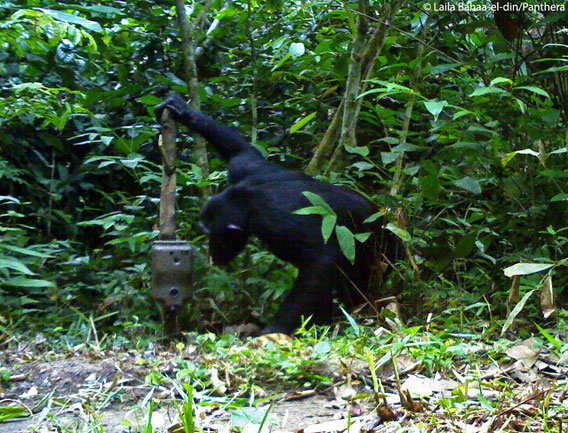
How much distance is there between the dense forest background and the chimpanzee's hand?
0.81 ft

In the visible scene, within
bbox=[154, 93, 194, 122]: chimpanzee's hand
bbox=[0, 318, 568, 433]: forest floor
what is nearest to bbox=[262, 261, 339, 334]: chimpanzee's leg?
bbox=[0, 318, 568, 433]: forest floor

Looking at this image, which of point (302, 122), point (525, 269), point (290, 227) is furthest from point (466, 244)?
point (302, 122)

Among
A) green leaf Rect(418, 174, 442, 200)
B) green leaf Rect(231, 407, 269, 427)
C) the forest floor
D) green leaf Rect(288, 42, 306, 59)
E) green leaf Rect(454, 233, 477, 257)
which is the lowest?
the forest floor

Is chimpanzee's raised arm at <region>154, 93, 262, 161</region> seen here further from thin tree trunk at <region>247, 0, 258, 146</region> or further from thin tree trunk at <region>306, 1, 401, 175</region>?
thin tree trunk at <region>306, 1, 401, 175</region>

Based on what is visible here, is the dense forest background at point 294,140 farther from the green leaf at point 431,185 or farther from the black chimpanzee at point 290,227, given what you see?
the black chimpanzee at point 290,227

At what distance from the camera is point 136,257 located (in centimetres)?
461

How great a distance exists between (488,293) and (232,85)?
9.47 feet

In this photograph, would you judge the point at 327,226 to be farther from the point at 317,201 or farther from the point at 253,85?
the point at 253,85

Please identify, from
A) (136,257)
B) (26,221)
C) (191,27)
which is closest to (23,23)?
(191,27)

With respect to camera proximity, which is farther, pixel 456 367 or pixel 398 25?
pixel 398 25

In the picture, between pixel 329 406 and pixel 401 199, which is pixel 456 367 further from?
pixel 401 199

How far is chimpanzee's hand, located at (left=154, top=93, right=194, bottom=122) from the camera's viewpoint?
13.0ft

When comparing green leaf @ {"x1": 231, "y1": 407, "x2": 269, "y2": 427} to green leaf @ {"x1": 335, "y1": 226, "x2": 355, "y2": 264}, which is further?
green leaf @ {"x1": 335, "y1": 226, "x2": 355, "y2": 264}

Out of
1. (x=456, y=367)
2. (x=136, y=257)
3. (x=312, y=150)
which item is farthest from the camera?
(x=312, y=150)
